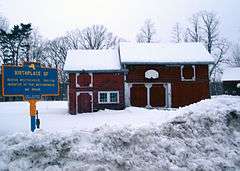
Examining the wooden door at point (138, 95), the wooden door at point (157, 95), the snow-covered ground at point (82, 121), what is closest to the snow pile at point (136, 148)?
the snow-covered ground at point (82, 121)

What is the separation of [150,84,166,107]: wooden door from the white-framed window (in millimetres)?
3541

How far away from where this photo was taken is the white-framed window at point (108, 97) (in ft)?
80.0

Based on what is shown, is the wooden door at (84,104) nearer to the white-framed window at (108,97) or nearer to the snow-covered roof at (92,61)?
the white-framed window at (108,97)

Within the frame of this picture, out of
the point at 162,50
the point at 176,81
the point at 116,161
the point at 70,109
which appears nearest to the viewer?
the point at 116,161

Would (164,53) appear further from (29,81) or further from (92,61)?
(29,81)

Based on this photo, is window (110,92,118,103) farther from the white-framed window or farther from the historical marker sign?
the historical marker sign

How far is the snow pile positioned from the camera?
6422 mm

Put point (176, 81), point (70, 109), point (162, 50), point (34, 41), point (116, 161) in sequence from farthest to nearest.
Result: 1. point (34, 41)
2. point (162, 50)
3. point (176, 81)
4. point (70, 109)
5. point (116, 161)

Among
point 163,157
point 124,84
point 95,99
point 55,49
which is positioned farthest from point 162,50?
point 55,49

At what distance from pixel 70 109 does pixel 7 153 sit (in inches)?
689

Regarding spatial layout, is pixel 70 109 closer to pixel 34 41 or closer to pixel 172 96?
pixel 172 96

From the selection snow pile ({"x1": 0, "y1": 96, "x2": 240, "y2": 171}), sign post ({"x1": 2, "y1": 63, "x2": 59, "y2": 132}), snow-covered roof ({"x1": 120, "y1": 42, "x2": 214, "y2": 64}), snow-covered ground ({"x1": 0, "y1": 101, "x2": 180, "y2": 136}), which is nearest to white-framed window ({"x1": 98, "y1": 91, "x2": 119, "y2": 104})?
snow-covered roof ({"x1": 120, "y1": 42, "x2": 214, "y2": 64})

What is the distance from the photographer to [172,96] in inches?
998

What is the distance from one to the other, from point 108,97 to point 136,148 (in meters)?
17.5
